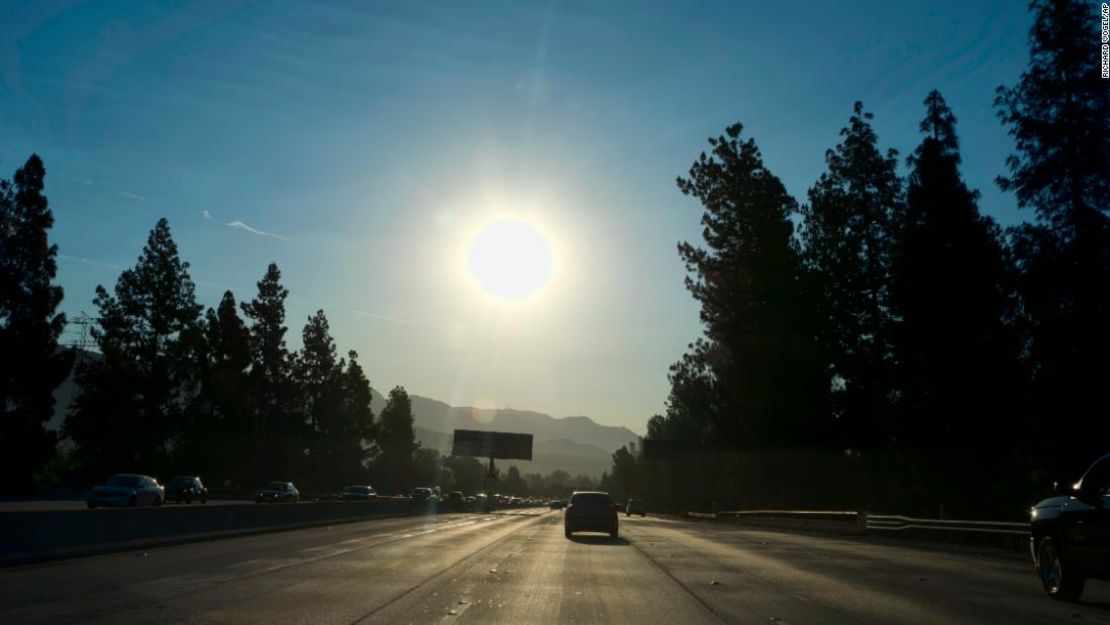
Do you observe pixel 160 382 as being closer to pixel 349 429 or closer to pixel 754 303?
pixel 349 429

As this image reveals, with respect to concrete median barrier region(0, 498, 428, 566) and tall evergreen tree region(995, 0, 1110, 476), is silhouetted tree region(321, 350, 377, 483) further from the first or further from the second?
tall evergreen tree region(995, 0, 1110, 476)

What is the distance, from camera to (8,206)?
6141 centimetres

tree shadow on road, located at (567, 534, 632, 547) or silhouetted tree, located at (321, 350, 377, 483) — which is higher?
silhouetted tree, located at (321, 350, 377, 483)

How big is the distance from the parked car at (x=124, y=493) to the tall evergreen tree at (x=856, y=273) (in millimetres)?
39178

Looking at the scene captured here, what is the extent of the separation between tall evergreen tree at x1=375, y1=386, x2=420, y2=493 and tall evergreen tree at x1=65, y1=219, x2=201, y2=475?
157 feet

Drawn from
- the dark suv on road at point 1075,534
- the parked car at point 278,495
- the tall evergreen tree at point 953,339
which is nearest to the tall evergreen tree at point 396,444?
the parked car at point 278,495

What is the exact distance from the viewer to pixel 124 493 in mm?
41562

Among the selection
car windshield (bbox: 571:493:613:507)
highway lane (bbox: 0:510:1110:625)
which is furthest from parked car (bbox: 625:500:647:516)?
highway lane (bbox: 0:510:1110:625)

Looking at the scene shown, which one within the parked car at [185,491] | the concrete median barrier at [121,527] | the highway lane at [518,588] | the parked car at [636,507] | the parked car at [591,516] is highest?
the parked car at [636,507]

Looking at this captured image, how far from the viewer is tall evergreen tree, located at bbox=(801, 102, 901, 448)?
55281 millimetres

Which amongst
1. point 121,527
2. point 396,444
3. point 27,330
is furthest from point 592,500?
point 396,444

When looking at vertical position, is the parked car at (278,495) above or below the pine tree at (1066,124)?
below

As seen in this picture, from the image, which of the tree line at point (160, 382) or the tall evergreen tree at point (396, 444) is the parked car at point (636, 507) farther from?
the tall evergreen tree at point (396, 444)

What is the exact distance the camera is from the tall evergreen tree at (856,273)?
181ft
